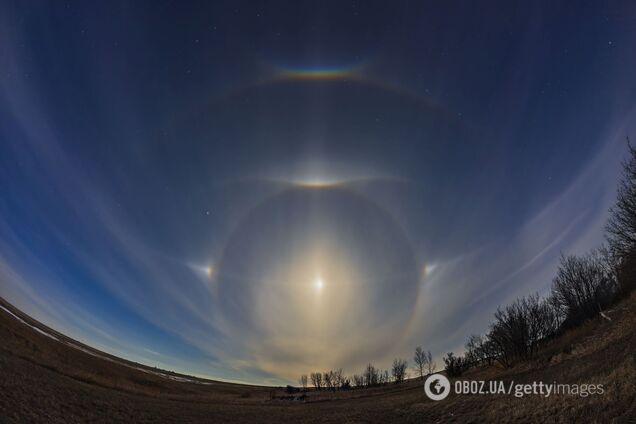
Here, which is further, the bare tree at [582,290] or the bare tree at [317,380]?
the bare tree at [317,380]

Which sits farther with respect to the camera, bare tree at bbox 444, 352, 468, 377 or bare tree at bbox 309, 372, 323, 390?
bare tree at bbox 309, 372, 323, 390

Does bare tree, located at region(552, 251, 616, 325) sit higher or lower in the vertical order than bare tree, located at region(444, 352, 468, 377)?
higher

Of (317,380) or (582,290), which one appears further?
(317,380)

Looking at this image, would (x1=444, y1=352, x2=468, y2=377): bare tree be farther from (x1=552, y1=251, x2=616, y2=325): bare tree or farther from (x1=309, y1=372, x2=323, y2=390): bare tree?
(x1=309, y1=372, x2=323, y2=390): bare tree

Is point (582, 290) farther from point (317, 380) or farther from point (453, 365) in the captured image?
point (317, 380)

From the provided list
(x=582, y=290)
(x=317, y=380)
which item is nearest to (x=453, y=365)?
(x=582, y=290)

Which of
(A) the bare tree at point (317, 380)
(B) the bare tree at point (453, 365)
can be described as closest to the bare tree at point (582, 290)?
(B) the bare tree at point (453, 365)

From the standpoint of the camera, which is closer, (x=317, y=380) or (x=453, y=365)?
(x=453, y=365)

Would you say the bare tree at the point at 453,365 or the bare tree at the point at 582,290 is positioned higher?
the bare tree at the point at 582,290

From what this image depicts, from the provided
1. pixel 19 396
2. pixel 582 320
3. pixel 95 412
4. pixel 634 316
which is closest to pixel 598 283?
pixel 582 320

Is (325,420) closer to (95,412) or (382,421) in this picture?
(382,421)

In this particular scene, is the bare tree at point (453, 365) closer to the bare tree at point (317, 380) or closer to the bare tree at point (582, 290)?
the bare tree at point (582, 290)

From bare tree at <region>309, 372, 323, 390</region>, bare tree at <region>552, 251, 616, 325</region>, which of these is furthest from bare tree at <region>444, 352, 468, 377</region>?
bare tree at <region>309, 372, 323, 390</region>
